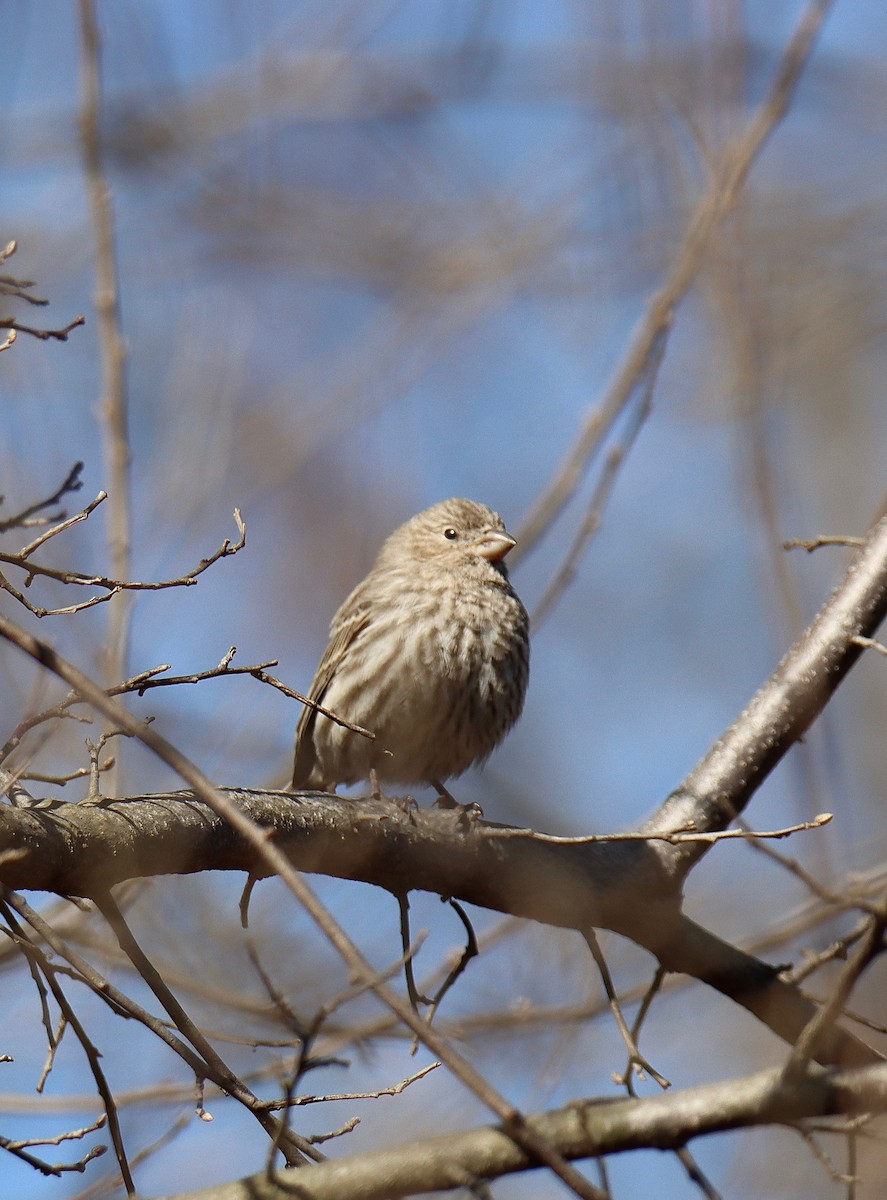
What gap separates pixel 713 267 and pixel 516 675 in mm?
2119

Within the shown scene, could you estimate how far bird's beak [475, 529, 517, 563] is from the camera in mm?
6884

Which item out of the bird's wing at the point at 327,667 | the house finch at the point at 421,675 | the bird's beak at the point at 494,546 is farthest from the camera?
the bird's beak at the point at 494,546

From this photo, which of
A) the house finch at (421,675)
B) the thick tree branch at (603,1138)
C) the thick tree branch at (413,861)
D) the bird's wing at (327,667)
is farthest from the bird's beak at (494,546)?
the thick tree branch at (603,1138)

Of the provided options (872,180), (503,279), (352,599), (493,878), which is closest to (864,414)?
(872,180)

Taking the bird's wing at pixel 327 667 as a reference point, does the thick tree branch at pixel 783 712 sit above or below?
below

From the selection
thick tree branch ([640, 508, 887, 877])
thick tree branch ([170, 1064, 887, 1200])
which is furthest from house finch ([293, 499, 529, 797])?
thick tree branch ([170, 1064, 887, 1200])

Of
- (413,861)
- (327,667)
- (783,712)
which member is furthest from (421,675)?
(413,861)

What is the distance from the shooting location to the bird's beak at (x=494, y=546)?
688 centimetres

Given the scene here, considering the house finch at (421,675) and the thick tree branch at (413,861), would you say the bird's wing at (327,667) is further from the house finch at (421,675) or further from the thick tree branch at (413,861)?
the thick tree branch at (413,861)

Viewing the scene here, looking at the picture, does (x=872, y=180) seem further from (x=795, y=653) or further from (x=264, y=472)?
(x=795, y=653)

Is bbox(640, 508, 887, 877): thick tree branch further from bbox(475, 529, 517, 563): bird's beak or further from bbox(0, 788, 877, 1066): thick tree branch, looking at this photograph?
bbox(475, 529, 517, 563): bird's beak

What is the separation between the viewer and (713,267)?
17.6 feet

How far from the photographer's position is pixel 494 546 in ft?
22.8

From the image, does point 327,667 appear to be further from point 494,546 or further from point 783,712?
point 783,712
